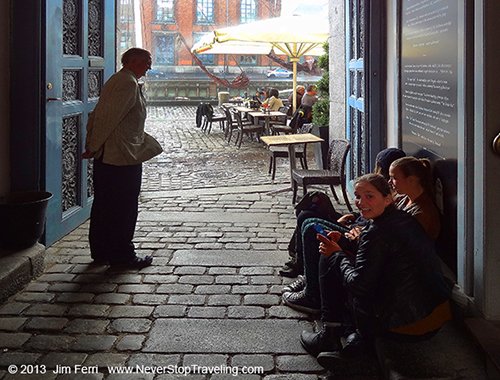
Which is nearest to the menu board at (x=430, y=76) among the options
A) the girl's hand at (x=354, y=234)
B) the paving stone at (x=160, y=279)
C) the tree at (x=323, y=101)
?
the girl's hand at (x=354, y=234)

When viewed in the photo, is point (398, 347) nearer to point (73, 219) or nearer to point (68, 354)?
point (68, 354)

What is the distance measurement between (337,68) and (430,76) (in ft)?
16.0

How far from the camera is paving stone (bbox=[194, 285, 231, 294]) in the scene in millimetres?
4160

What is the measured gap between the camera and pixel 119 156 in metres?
4.59

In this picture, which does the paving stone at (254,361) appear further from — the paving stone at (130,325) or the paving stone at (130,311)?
the paving stone at (130,311)

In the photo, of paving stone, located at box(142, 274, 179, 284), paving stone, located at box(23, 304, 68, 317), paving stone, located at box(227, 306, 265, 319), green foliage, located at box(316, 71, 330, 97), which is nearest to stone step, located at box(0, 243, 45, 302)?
paving stone, located at box(23, 304, 68, 317)

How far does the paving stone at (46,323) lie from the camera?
353cm

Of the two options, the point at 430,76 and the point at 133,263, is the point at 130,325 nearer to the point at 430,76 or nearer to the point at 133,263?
the point at 133,263

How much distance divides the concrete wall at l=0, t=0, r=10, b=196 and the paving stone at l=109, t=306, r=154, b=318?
1.52 m

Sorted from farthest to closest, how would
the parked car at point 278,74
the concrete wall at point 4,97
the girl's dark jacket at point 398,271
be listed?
the parked car at point 278,74, the concrete wall at point 4,97, the girl's dark jacket at point 398,271

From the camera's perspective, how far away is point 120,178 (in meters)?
4.68

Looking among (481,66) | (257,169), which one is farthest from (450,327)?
(257,169)

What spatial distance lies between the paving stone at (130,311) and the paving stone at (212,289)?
0.44 meters

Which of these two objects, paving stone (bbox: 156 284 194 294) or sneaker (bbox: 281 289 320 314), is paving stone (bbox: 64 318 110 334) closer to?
paving stone (bbox: 156 284 194 294)
